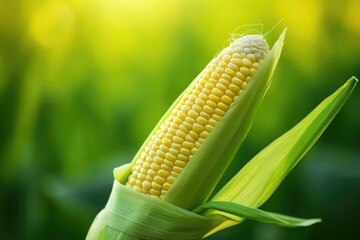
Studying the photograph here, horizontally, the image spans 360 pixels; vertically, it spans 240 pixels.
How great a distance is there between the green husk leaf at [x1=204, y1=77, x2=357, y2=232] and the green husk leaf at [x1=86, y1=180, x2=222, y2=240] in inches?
1.6

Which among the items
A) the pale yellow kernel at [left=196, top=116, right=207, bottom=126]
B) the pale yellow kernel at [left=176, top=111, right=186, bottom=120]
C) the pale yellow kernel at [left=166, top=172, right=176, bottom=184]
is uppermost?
the pale yellow kernel at [left=196, top=116, right=207, bottom=126]

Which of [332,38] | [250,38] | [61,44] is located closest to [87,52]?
[61,44]

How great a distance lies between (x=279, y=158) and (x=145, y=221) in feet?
0.74

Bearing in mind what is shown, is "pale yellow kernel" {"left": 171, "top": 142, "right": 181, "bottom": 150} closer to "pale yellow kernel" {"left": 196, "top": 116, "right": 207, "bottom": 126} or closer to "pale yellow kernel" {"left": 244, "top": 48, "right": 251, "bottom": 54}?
"pale yellow kernel" {"left": 196, "top": 116, "right": 207, "bottom": 126}

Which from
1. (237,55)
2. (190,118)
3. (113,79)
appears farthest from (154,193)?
(113,79)

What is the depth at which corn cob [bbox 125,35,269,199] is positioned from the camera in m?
0.71

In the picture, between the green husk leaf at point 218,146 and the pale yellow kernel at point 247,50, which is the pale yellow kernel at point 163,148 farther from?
the pale yellow kernel at point 247,50

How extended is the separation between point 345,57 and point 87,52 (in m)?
0.73

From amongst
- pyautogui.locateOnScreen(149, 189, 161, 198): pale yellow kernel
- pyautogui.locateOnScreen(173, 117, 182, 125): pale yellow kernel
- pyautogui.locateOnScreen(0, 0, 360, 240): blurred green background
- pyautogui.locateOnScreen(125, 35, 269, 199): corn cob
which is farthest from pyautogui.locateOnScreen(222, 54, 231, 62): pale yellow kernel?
pyautogui.locateOnScreen(0, 0, 360, 240): blurred green background

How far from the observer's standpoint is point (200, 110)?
2.33 feet

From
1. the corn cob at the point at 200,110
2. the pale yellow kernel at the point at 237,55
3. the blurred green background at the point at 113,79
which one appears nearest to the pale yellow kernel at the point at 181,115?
the corn cob at the point at 200,110

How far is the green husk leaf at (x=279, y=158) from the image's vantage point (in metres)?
0.76

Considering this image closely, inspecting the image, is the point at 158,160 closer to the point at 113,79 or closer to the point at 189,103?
the point at 189,103

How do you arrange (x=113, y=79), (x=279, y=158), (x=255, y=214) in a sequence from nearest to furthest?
(x=255, y=214) → (x=279, y=158) → (x=113, y=79)
